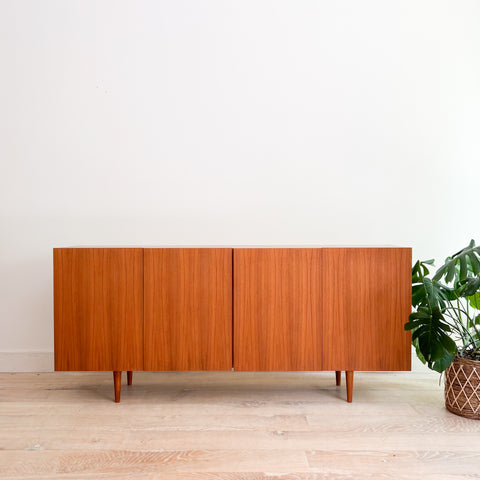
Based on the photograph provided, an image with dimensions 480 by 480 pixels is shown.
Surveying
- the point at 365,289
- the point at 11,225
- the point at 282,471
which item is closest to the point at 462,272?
the point at 365,289

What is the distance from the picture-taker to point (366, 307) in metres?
2.08

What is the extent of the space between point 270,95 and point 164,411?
68.5 inches

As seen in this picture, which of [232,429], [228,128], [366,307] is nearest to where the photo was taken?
[232,429]

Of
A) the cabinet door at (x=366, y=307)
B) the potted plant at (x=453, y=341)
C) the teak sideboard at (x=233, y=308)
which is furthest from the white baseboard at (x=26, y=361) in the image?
the potted plant at (x=453, y=341)

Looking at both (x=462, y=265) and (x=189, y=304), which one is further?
(x=189, y=304)

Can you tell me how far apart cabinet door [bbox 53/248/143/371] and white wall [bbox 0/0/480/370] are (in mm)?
543

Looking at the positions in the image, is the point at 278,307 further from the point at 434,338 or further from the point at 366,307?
the point at 434,338

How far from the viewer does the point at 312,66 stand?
8.64ft

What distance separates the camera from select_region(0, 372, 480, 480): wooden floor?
1.56 meters

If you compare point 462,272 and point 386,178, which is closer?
point 462,272

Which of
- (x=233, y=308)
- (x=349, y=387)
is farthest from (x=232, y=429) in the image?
(x=349, y=387)

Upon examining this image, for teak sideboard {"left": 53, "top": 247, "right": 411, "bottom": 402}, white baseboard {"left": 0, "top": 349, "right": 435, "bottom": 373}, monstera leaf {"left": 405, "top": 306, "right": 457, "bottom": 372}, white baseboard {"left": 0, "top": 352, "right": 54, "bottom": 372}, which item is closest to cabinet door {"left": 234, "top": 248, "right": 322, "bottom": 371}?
teak sideboard {"left": 53, "top": 247, "right": 411, "bottom": 402}

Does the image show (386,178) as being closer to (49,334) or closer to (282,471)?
(282,471)

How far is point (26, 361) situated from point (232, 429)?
4.62ft
